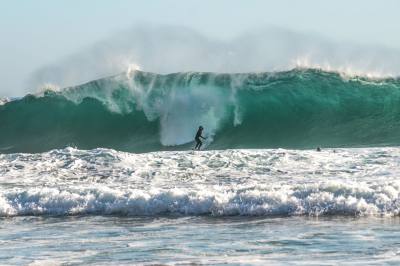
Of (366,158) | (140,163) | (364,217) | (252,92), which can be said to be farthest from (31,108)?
(364,217)

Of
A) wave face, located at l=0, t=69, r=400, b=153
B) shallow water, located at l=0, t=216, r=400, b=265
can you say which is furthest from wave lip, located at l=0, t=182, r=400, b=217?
wave face, located at l=0, t=69, r=400, b=153

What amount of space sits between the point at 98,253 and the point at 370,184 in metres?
5.96

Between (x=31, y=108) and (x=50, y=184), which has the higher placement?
(x=31, y=108)

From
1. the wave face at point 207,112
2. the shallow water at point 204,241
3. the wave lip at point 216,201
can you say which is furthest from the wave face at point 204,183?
the wave face at point 207,112

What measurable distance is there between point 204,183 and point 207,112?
12.8 metres

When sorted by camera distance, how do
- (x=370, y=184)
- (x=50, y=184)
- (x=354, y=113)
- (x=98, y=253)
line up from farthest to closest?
(x=354, y=113) < (x=50, y=184) < (x=370, y=184) < (x=98, y=253)

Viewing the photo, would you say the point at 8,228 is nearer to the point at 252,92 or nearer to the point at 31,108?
the point at 252,92

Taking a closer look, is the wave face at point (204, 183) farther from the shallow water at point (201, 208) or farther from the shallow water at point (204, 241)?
the shallow water at point (204, 241)

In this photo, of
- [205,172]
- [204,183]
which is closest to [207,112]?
[205,172]

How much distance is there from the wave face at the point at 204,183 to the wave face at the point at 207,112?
6.83 meters

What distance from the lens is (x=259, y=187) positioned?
47.3 feet

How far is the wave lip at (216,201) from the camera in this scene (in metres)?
13.0

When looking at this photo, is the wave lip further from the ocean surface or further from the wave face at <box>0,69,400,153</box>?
the wave face at <box>0,69,400,153</box>

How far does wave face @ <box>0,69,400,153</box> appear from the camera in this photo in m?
27.4
